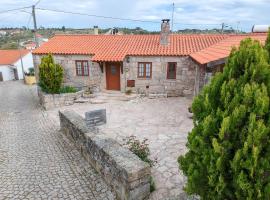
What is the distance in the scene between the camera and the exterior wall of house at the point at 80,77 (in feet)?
55.1

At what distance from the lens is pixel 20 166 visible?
7.71 metres

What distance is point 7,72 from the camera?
39125mm

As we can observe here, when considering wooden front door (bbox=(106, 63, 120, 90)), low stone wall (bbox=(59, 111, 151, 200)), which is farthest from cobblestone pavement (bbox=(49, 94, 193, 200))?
wooden front door (bbox=(106, 63, 120, 90))

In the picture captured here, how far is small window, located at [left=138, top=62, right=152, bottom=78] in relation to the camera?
16.0 meters

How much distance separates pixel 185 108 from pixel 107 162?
8166 millimetres

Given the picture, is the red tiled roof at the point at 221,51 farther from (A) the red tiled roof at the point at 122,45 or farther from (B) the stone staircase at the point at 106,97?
(B) the stone staircase at the point at 106,97

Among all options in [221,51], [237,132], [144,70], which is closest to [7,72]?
[144,70]

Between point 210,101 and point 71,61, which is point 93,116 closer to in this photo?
point 210,101

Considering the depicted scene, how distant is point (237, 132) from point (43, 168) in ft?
21.0

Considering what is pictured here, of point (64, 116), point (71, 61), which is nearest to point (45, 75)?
point (71, 61)

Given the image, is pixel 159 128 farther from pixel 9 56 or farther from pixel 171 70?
pixel 9 56

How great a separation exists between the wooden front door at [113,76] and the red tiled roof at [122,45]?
0.92m

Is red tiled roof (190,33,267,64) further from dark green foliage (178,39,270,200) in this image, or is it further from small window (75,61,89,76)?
small window (75,61,89,76)

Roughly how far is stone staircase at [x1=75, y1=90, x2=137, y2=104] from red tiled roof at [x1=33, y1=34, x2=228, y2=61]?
244 cm
